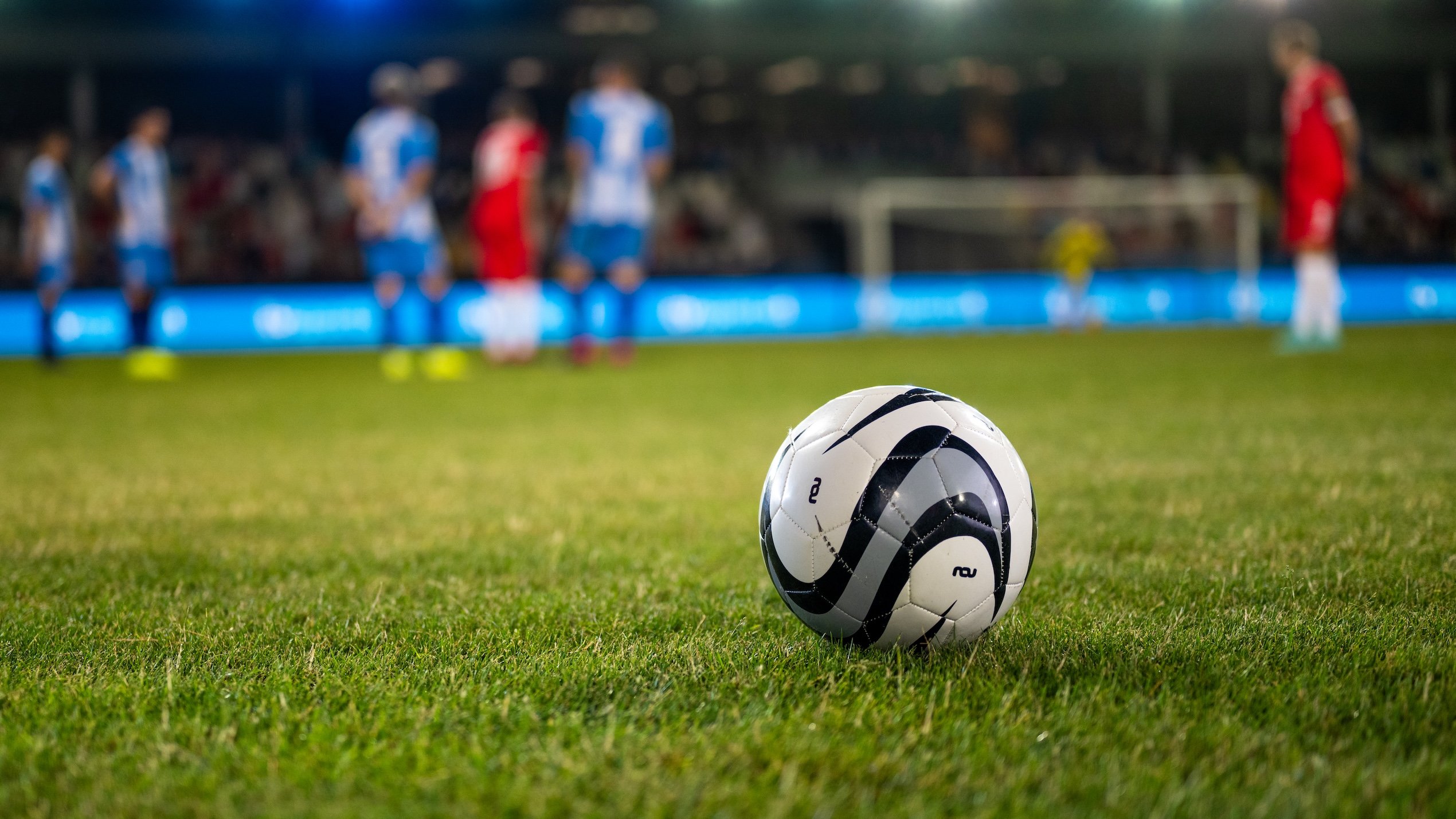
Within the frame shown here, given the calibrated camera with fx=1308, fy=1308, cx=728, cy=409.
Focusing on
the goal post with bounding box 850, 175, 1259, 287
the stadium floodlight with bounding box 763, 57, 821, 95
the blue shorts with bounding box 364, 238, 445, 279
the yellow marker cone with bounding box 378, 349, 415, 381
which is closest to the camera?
the yellow marker cone with bounding box 378, 349, 415, 381

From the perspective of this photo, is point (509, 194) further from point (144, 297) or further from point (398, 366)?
point (144, 297)

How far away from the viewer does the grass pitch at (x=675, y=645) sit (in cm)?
160

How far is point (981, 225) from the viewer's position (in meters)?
22.6

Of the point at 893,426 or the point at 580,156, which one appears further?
the point at 580,156

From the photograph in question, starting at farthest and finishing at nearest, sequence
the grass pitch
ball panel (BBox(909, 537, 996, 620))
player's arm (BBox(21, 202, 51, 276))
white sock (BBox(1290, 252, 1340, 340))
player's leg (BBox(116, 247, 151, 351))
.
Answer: player's arm (BBox(21, 202, 51, 276))
player's leg (BBox(116, 247, 151, 351))
white sock (BBox(1290, 252, 1340, 340))
ball panel (BBox(909, 537, 996, 620))
the grass pitch

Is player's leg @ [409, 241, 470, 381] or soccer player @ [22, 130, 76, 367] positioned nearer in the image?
Answer: player's leg @ [409, 241, 470, 381]

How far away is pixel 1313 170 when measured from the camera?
9828 mm

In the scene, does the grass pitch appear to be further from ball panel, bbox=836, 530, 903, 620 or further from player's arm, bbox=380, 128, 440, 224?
player's arm, bbox=380, 128, 440, 224

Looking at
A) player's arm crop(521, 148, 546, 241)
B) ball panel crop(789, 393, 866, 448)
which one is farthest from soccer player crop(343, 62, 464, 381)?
ball panel crop(789, 393, 866, 448)

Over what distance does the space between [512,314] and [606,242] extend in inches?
64.8

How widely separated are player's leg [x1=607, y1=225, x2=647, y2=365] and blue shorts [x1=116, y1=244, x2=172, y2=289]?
4.10 m

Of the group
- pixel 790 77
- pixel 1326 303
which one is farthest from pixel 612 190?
pixel 790 77

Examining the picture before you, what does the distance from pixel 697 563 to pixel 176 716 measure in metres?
1.45

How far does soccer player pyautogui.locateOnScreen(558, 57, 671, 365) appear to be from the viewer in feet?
35.6
